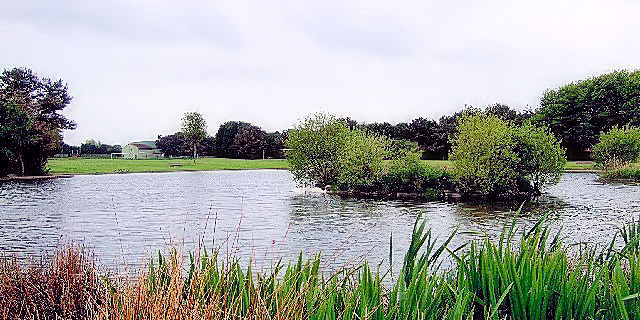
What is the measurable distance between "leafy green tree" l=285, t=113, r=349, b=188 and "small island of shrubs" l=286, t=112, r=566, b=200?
114 cm

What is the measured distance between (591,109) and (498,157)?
4386 cm

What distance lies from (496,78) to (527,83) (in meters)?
6.82

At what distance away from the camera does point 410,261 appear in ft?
12.5

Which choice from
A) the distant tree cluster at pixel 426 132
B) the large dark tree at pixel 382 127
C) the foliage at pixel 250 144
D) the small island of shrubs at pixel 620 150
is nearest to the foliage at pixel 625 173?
the small island of shrubs at pixel 620 150

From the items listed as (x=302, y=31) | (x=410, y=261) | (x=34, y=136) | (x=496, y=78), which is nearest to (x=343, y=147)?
(x=496, y=78)

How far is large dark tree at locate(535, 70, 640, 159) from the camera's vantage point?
58000 mm

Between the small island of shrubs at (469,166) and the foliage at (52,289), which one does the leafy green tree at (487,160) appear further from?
the foliage at (52,289)

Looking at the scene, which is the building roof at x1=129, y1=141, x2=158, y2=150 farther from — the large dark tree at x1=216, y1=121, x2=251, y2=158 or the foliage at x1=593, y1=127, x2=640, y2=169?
the foliage at x1=593, y1=127, x2=640, y2=169

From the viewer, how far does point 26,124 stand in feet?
114

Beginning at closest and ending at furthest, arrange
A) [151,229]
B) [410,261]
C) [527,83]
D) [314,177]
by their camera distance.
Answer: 1. [410,261]
2. [151,229]
3. [314,177]
4. [527,83]

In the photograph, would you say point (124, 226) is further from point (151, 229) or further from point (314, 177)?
point (314, 177)

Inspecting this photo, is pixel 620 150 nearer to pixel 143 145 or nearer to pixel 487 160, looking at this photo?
pixel 487 160

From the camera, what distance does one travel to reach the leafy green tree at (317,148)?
27.2m

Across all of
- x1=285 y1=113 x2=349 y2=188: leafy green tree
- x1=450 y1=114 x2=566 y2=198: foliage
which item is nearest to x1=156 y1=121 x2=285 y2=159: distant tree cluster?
x1=285 y1=113 x2=349 y2=188: leafy green tree
